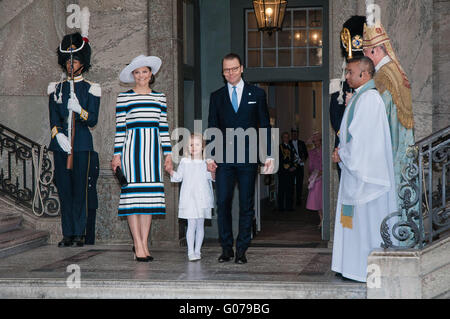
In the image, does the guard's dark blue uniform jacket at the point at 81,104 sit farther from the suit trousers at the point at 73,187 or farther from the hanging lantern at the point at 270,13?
the hanging lantern at the point at 270,13

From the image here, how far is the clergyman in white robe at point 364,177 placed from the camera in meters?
6.12

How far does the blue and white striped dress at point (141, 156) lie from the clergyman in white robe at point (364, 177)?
2185mm

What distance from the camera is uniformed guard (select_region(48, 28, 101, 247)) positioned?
8.58 metres

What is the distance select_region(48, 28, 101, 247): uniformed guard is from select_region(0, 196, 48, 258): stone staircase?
0.47 m

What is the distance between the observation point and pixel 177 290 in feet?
20.8

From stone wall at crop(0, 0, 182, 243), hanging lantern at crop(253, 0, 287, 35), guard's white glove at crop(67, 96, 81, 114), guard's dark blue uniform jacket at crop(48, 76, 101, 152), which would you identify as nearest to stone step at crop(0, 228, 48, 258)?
stone wall at crop(0, 0, 182, 243)

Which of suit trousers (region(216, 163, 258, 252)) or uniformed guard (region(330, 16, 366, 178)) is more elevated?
uniformed guard (region(330, 16, 366, 178))

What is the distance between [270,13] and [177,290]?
560 centimetres

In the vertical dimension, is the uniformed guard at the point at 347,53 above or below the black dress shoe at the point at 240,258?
above

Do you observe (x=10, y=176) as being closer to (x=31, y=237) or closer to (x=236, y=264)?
(x=31, y=237)

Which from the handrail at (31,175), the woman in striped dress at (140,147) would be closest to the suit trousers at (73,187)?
the handrail at (31,175)

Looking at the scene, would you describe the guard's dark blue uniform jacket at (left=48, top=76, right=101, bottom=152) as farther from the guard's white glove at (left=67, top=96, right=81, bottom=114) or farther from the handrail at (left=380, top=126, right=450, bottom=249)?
the handrail at (left=380, top=126, right=450, bottom=249)

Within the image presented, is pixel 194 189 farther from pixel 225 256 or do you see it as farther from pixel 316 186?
pixel 316 186

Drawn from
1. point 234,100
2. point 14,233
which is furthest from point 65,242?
point 234,100
